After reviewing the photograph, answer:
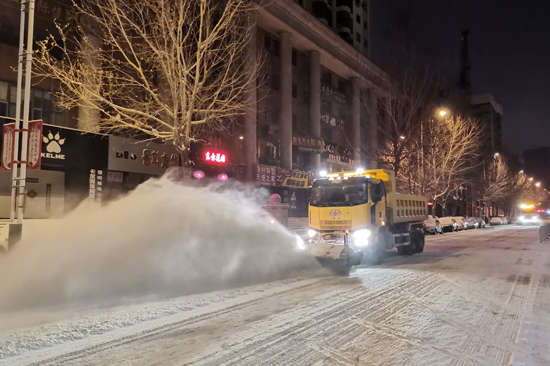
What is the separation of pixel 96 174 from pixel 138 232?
1114cm

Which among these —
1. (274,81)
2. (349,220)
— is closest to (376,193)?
(349,220)

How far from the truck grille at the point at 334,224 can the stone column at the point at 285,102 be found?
20482mm

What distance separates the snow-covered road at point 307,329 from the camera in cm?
481

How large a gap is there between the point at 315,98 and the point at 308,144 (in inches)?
192

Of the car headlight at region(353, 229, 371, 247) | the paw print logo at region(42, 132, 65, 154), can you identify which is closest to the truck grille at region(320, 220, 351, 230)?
the car headlight at region(353, 229, 371, 247)

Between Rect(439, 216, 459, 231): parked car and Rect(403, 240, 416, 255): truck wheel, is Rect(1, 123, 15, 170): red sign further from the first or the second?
Rect(439, 216, 459, 231): parked car

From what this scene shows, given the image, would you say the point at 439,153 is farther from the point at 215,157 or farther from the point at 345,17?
the point at 345,17

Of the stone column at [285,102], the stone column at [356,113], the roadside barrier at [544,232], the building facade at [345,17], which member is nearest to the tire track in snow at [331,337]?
the roadside barrier at [544,232]

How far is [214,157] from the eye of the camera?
25.0 m

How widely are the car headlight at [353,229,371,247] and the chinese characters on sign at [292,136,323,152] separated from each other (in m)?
22.2

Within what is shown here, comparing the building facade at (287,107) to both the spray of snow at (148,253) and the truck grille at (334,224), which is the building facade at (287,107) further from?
the spray of snow at (148,253)

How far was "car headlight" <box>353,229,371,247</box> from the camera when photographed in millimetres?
12086

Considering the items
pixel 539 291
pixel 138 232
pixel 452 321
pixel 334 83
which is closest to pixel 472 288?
pixel 539 291

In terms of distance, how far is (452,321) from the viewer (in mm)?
6418
